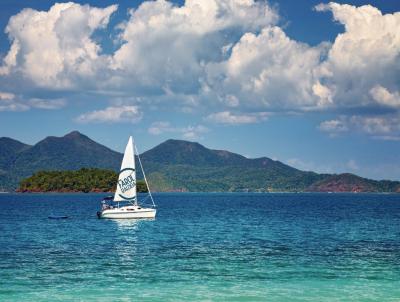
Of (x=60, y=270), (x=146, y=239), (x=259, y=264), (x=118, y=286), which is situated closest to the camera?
(x=118, y=286)

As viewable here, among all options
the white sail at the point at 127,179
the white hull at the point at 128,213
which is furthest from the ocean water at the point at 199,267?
the white sail at the point at 127,179

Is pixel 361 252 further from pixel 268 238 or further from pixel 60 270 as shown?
pixel 60 270

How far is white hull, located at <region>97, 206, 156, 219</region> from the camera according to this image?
11212 cm

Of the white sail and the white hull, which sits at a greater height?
the white sail

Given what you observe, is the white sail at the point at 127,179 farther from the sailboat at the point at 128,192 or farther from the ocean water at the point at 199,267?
the ocean water at the point at 199,267

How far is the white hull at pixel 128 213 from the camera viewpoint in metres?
112

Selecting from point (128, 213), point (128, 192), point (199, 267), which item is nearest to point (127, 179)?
point (128, 192)

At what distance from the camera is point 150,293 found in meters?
38.9

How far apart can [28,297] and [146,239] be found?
40553 millimetres

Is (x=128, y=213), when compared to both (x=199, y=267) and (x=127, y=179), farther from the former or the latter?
(x=199, y=267)

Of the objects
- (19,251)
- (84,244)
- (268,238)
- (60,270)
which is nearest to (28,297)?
(60,270)

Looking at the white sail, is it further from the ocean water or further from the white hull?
the ocean water

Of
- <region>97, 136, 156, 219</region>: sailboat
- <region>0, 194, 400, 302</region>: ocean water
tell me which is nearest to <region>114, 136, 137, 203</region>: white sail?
<region>97, 136, 156, 219</region>: sailboat

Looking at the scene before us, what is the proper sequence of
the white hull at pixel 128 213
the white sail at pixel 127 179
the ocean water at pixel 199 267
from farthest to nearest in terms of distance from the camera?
the white sail at pixel 127 179, the white hull at pixel 128 213, the ocean water at pixel 199 267
